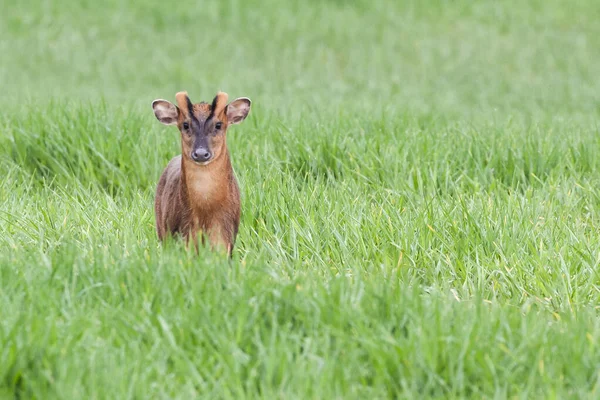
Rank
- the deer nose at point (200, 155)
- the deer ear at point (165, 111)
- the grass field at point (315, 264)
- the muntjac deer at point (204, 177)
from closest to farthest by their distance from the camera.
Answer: the grass field at point (315, 264)
the deer nose at point (200, 155)
the muntjac deer at point (204, 177)
the deer ear at point (165, 111)

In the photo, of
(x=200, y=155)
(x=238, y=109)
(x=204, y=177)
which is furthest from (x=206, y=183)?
(x=238, y=109)

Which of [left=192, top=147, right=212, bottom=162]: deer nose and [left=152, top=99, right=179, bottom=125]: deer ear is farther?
[left=152, top=99, right=179, bottom=125]: deer ear

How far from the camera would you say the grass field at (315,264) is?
10.2ft

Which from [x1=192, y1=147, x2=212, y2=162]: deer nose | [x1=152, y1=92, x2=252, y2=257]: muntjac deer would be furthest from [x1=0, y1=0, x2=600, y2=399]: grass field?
[x1=192, y1=147, x2=212, y2=162]: deer nose

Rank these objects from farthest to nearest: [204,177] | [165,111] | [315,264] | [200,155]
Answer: [315,264] < [165,111] < [204,177] < [200,155]

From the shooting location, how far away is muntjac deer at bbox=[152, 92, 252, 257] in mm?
3957

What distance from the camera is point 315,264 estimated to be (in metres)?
4.40

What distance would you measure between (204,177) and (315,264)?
77 cm

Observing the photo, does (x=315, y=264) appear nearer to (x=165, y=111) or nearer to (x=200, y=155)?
(x=200, y=155)

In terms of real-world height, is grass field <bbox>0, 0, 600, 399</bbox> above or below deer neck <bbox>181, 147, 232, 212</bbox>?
below

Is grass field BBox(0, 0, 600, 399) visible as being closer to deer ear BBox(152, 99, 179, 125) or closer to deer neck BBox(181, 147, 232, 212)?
deer neck BBox(181, 147, 232, 212)

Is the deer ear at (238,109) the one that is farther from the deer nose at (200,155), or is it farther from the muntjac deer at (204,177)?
Answer: the deer nose at (200,155)

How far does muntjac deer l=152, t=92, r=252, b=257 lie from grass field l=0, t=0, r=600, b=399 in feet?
0.51

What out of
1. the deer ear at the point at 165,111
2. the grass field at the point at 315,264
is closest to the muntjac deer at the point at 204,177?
the deer ear at the point at 165,111
